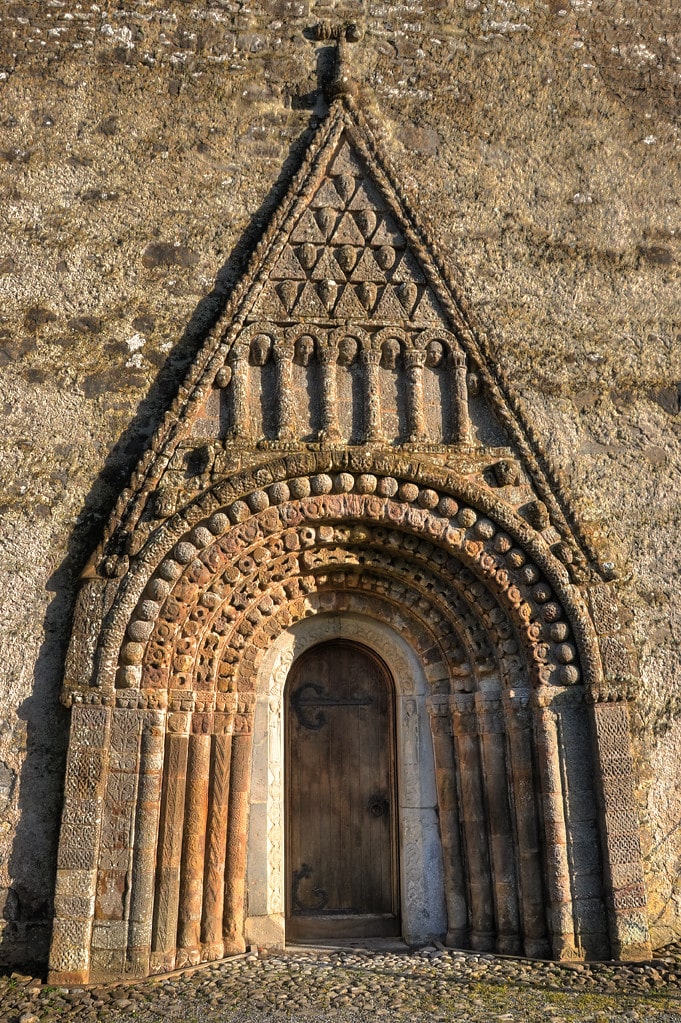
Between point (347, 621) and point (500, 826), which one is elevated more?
point (347, 621)

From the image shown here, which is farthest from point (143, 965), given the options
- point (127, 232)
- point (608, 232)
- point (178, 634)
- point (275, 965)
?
point (608, 232)

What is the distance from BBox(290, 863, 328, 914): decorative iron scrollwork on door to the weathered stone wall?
176 centimetres

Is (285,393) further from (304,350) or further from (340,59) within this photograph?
(340,59)

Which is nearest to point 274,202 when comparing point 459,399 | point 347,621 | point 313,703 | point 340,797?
point 459,399

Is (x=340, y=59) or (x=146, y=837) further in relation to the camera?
(x=340, y=59)

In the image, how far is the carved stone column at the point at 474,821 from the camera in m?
5.10

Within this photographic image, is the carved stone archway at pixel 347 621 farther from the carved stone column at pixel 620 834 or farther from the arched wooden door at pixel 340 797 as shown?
the arched wooden door at pixel 340 797

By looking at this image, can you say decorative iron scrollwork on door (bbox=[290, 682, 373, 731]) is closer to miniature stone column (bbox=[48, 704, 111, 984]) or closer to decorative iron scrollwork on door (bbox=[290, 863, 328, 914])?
decorative iron scrollwork on door (bbox=[290, 863, 328, 914])

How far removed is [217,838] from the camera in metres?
5.02

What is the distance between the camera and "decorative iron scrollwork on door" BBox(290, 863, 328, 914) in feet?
17.7

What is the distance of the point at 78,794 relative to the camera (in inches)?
A: 187

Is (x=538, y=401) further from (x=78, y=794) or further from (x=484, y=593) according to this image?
(x=78, y=794)

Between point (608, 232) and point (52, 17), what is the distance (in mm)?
4237

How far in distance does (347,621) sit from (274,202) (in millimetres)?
2909
